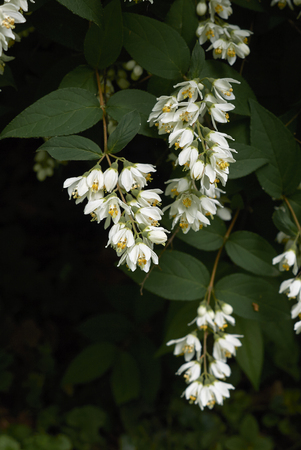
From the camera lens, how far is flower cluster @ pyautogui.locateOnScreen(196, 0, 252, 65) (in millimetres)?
1311

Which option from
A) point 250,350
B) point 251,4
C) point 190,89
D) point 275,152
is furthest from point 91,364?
point 251,4

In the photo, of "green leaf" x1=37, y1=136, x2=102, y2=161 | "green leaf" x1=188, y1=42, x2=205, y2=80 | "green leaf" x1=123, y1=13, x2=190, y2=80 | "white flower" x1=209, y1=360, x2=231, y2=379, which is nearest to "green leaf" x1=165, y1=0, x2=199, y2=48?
"green leaf" x1=123, y1=13, x2=190, y2=80

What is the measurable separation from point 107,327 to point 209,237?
1087 mm

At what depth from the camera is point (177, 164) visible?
4.18ft

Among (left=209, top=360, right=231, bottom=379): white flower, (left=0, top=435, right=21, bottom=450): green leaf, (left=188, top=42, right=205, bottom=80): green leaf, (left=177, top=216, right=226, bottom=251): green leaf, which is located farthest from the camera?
(left=0, top=435, right=21, bottom=450): green leaf

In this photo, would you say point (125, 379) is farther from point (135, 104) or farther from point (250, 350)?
point (135, 104)

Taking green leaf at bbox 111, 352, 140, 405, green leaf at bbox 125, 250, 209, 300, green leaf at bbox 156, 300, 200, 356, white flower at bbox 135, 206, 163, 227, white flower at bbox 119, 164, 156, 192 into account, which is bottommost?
green leaf at bbox 111, 352, 140, 405

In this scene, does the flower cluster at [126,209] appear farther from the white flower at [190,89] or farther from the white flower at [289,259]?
the white flower at [289,259]

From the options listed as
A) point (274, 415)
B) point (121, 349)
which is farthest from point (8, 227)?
point (274, 415)

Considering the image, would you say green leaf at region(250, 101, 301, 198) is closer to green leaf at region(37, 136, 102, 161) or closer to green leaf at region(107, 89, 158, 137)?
green leaf at region(107, 89, 158, 137)

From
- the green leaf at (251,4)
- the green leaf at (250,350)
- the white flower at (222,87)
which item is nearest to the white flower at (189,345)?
the green leaf at (250,350)

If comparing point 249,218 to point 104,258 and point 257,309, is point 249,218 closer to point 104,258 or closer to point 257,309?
point 257,309

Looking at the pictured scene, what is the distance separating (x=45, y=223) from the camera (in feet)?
10.5

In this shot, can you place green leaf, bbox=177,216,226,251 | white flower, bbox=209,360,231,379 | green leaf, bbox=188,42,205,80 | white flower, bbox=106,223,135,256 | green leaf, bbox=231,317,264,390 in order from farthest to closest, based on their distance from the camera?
green leaf, bbox=231,317,264,390 → green leaf, bbox=177,216,226,251 → white flower, bbox=209,360,231,379 → green leaf, bbox=188,42,205,80 → white flower, bbox=106,223,135,256
